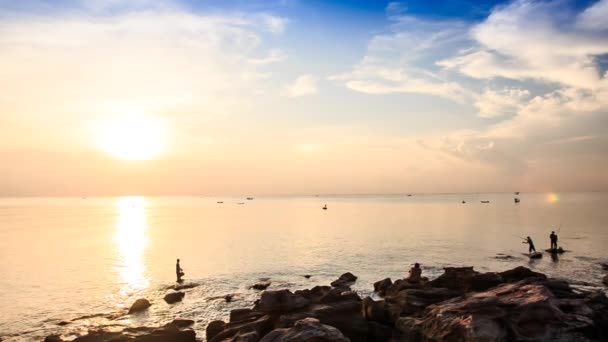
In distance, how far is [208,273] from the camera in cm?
5556

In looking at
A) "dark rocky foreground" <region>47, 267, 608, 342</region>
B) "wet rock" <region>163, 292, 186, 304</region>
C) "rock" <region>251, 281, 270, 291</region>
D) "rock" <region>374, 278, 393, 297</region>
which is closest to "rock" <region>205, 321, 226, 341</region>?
"dark rocky foreground" <region>47, 267, 608, 342</region>

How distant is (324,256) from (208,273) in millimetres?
20428

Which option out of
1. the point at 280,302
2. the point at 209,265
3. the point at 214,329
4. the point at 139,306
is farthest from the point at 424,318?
the point at 209,265

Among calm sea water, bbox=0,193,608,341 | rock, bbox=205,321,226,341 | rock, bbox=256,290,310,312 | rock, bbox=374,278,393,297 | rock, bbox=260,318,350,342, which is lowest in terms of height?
calm sea water, bbox=0,193,608,341

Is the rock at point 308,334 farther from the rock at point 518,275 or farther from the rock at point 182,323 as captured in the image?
the rock at point 518,275

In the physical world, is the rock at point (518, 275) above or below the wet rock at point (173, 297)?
above

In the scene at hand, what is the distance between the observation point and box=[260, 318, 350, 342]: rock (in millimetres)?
18031

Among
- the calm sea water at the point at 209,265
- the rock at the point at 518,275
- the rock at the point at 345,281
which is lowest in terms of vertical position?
the calm sea water at the point at 209,265

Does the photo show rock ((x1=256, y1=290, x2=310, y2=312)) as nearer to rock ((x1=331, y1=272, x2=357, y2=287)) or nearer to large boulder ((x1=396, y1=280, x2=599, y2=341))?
large boulder ((x1=396, y1=280, x2=599, y2=341))

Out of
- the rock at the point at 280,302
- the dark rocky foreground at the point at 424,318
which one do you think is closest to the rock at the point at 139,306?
the dark rocky foreground at the point at 424,318

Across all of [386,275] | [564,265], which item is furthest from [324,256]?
[564,265]

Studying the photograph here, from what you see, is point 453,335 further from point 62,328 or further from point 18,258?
point 18,258

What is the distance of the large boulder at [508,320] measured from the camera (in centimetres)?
1894

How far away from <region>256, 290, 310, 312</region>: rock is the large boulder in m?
6.66
